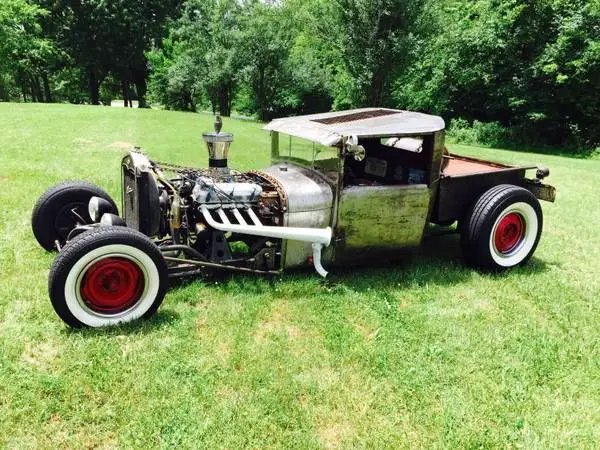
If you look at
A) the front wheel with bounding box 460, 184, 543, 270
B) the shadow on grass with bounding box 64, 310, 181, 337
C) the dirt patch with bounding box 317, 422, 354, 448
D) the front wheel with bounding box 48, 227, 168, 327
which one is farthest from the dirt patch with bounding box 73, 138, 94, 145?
the dirt patch with bounding box 317, 422, 354, 448

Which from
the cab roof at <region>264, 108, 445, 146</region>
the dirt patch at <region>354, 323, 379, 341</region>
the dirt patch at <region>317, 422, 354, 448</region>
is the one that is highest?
the cab roof at <region>264, 108, 445, 146</region>

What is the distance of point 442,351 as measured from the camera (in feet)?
12.1

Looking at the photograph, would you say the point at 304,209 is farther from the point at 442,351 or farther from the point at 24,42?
the point at 24,42

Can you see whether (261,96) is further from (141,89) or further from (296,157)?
(296,157)

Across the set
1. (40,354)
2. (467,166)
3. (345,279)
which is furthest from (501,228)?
(40,354)

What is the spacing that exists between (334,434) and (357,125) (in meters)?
2.84

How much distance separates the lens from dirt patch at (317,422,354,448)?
279 cm

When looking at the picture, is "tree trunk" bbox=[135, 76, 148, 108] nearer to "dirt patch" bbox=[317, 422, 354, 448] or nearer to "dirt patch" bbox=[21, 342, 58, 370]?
"dirt patch" bbox=[21, 342, 58, 370]

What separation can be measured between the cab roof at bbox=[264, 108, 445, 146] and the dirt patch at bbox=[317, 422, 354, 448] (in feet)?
7.71

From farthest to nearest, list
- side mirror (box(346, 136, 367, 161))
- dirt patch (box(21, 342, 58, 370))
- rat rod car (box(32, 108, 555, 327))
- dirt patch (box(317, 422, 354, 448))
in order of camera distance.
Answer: side mirror (box(346, 136, 367, 161)) → rat rod car (box(32, 108, 555, 327)) → dirt patch (box(21, 342, 58, 370)) → dirt patch (box(317, 422, 354, 448))

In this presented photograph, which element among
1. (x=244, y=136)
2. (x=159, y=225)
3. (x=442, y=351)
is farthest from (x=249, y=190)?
(x=244, y=136)

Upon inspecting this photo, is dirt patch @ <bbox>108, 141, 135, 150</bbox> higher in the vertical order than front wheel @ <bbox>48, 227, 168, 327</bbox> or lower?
lower

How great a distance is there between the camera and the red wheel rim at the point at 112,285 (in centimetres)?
355

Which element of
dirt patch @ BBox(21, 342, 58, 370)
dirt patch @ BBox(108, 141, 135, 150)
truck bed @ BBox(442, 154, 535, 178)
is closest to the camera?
dirt patch @ BBox(21, 342, 58, 370)
